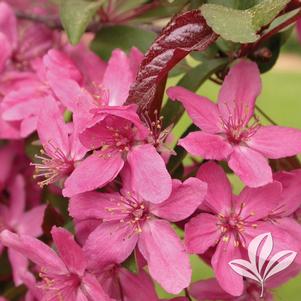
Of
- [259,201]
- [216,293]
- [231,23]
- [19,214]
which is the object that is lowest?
[19,214]

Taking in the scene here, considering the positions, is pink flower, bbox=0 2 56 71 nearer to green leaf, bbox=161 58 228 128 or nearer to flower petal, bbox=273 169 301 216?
green leaf, bbox=161 58 228 128

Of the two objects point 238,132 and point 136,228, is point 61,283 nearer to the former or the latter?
point 136,228

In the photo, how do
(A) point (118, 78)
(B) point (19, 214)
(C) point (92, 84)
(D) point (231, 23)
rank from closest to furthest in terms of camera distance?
(D) point (231, 23) → (A) point (118, 78) → (C) point (92, 84) → (B) point (19, 214)

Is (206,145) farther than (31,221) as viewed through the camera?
No

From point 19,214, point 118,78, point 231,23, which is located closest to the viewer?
point 231,23

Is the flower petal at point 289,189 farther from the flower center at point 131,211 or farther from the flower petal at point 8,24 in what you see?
the flower petal at point 8,24

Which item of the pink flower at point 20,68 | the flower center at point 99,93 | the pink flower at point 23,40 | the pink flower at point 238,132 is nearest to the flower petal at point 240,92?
the pink flower at point 238,132

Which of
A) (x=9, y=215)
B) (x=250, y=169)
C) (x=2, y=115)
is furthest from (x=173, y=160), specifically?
(x=9, y=215)

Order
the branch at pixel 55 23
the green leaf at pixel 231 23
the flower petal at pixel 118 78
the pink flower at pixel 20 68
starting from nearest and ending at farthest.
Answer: the green leaf at pixel 231 23
the flower petal at pixel 118 78
the pink flower at pixel 20 68
the branch at pixel 55 23

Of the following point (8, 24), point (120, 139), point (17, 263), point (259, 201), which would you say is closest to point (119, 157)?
point (120, 139)
